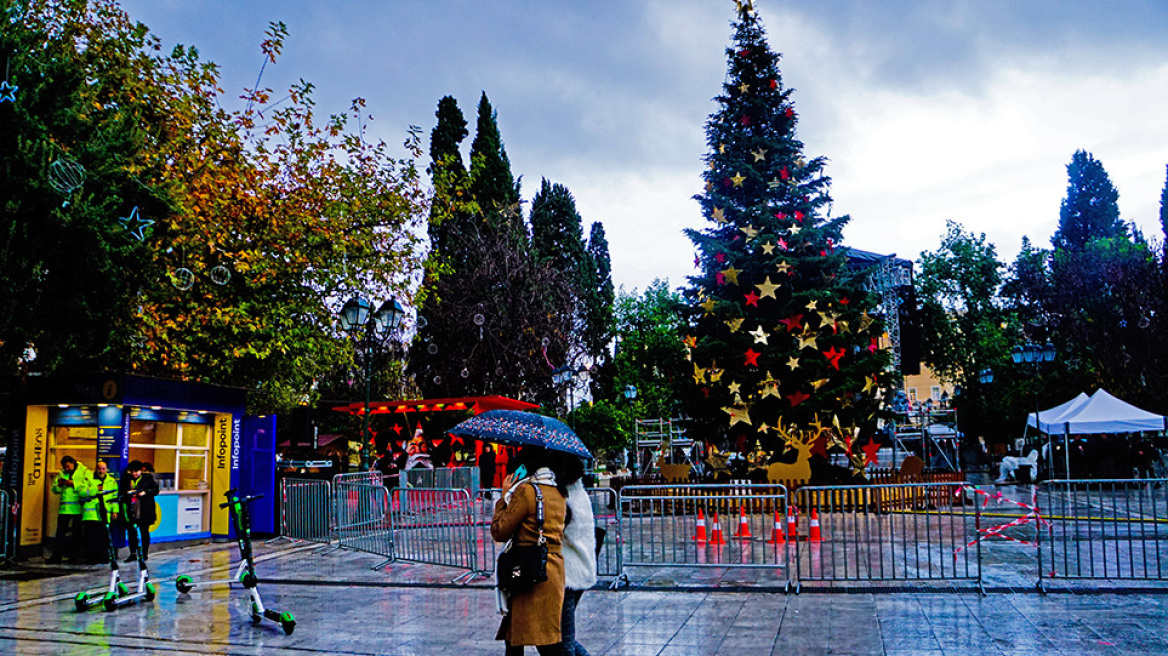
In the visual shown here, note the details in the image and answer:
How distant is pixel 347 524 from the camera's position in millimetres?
14680

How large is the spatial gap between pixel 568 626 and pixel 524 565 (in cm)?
56

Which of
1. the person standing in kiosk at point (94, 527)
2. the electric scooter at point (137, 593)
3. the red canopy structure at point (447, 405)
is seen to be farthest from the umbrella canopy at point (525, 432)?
the red canopy structure at point (447, 405)

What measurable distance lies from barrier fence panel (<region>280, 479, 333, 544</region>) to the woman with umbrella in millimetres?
10994

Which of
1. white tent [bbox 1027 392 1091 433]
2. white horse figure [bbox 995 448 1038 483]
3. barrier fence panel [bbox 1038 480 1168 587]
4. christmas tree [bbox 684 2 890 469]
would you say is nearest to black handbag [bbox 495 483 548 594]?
barrier fence panel [bbox 1038 480 1168 587]

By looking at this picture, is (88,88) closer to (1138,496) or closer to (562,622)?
(562,622)

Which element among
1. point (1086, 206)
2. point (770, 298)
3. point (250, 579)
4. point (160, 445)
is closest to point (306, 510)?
point (160, 445)

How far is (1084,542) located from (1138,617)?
5040 millimetres

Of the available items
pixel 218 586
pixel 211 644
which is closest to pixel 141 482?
pixel 218 586

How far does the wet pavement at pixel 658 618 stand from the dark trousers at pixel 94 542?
216 centimetres

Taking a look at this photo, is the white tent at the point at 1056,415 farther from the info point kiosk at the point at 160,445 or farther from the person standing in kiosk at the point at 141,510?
the person standing in kiosk at the point at 141,510

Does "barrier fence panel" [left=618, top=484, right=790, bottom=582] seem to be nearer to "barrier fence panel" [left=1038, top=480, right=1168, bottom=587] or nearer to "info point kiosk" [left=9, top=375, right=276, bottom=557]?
"barrier fence panel" [left=1038, top=480, right=1168, bottom=587]

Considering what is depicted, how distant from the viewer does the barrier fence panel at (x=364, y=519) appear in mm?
13141

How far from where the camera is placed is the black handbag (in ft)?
15.5

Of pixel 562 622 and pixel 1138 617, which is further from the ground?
pixel 562 622
